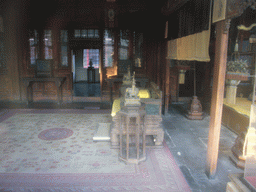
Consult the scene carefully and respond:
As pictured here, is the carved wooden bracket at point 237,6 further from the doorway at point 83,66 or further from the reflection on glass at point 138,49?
the doorway at point 83,66

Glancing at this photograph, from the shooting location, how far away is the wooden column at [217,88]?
3.19 m

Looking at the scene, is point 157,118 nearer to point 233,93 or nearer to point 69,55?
point 233,93

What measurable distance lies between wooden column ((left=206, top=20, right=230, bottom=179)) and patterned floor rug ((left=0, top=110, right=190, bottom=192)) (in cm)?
57

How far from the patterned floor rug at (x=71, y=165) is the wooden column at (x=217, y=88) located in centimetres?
57

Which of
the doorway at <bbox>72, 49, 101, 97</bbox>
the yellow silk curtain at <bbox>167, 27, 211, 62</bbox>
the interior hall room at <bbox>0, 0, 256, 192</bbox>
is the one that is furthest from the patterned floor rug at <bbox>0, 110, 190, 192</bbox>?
the doorway at <bbox>72, 49, 101, 97</bbox>

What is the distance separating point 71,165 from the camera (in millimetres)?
3816

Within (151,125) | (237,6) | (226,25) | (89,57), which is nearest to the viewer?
(237,6)

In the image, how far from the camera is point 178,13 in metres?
5.59

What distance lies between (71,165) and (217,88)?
2.78 metres

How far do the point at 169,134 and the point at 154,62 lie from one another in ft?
13.3

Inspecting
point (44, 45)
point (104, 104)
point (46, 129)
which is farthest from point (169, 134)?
point (44, 45)

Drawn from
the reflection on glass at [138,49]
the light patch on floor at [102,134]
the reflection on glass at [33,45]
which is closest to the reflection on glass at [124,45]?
the reflection on glass at [138,49]

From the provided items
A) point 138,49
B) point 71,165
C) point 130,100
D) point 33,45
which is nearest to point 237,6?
point 130,100

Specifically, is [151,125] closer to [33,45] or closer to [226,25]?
[226,25]
